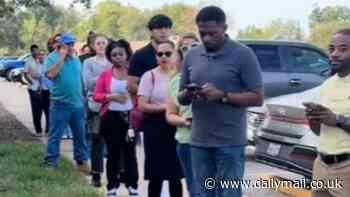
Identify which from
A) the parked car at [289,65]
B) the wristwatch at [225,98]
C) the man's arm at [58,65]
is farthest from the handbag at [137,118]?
the parked car at [289,65]

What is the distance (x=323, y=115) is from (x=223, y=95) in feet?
Result: 2.41

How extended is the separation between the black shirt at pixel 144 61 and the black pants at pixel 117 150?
96 cm

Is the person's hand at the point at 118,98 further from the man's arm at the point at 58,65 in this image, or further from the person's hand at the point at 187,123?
the person's hand at the point at 187,123

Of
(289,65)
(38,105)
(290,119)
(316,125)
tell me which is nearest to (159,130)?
(290,119)

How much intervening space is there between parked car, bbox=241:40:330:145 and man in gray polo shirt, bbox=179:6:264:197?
8473 millimetres

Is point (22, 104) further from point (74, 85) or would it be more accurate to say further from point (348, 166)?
point (348, 166)

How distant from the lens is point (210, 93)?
5.23m

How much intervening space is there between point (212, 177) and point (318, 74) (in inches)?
372

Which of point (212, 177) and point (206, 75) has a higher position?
point (206, 75)

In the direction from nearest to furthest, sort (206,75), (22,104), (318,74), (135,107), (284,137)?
1. (206,75)
2. (135,107)
3. (284,137)
4. (318,74)
5. (22,104)

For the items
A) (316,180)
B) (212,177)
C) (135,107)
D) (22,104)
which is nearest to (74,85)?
(135,107)

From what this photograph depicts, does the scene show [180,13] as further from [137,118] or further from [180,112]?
[180,112]

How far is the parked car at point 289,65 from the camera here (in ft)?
46.4

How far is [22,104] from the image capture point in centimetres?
2681
